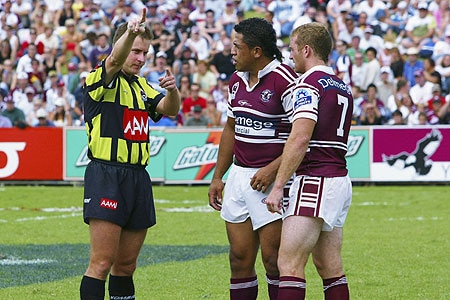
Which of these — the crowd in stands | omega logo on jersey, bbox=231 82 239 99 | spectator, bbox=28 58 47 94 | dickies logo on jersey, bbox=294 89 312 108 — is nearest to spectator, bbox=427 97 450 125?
the crowd in stands

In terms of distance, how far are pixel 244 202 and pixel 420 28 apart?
17609 mm

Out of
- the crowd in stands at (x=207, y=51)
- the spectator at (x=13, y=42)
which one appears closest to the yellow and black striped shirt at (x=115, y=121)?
the crowd in stands at (x=207, y=51)

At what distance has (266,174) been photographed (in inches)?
277

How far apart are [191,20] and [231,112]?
60.5 ft

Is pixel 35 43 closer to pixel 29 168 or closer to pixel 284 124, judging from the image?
pixel 29 168

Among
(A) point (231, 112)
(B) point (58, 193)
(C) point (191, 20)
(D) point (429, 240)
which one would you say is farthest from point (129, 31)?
(C) point (191, 20)

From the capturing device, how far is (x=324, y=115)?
21.4ft

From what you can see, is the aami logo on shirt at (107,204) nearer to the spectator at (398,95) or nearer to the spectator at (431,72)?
the spectator at (398,95)

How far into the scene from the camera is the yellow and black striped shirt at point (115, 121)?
22.5 feet

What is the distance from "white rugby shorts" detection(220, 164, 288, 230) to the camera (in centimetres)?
710

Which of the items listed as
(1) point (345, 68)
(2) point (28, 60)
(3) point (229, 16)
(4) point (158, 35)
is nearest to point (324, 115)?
(1) point (345, 68)

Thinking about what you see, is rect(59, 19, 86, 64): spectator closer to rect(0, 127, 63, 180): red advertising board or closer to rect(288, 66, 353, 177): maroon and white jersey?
rect(0, 127, 63, 180): red advertising board

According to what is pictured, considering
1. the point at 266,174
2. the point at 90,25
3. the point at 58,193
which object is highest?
the point at 90,25

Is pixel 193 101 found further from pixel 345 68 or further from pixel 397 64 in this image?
pixel 397 64
